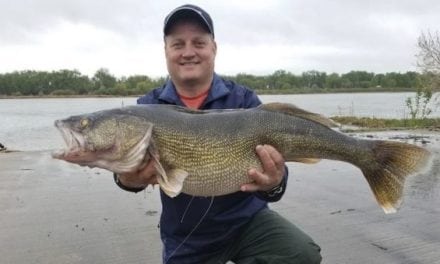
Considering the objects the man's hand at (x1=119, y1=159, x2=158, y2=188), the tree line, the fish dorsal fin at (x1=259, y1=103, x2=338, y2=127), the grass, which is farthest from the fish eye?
the tree line

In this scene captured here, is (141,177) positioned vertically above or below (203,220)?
above

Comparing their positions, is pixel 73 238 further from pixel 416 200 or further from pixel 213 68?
pixel 416 200

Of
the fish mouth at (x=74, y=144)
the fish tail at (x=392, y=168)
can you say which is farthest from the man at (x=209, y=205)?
the fish tail at (x=392, y=168)

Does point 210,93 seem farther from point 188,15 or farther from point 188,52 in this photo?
point 188,15

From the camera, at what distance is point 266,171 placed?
12.6ft

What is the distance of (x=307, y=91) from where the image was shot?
120m

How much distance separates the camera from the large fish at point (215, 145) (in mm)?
3613

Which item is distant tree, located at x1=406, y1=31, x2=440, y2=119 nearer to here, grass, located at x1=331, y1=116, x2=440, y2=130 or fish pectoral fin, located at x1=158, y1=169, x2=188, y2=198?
grass, located at x1=331, y1=116, x2=440, y2=130

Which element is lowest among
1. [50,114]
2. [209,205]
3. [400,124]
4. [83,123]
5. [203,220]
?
[50,114]

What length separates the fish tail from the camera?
3824 mm

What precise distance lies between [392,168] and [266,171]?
0.97 meters

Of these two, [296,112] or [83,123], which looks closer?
[83,123]

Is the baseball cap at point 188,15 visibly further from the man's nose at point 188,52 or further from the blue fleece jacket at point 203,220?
the blue fleece jacket at point 203,220

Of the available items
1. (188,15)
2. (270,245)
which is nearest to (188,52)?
(188,15)
